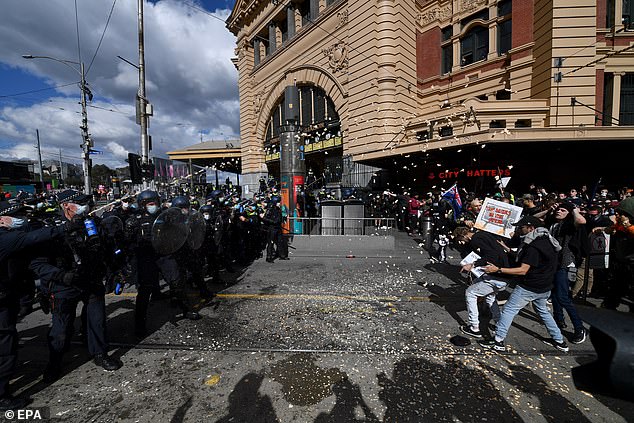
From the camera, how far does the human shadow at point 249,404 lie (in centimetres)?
265

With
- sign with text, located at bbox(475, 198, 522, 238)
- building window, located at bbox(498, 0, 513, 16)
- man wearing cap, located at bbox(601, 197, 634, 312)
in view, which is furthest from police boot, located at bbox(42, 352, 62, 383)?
building window, located at bbox(498, 0, 513, 16)

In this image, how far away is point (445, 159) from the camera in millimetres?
13875

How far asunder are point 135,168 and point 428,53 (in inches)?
795

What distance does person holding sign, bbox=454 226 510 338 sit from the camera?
390 cm

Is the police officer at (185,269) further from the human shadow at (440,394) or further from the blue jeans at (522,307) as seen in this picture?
the blue jeans at (522,307)

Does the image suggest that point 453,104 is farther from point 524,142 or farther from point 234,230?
point 234,230

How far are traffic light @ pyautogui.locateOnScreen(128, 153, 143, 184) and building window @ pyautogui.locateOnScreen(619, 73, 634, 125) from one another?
2334 centimetres

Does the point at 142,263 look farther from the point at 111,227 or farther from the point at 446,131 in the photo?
the point at 446,131

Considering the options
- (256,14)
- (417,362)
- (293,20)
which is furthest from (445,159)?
(256,14)

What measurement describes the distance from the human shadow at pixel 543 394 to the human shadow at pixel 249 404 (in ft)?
8.75

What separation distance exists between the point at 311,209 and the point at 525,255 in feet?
36.4

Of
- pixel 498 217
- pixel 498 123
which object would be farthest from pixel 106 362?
pixel 498 123

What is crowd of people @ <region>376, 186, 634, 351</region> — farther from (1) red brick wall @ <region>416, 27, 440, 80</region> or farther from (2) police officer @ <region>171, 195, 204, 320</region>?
(1) red brick wall @ <region>416, 27, 440, 80</region>

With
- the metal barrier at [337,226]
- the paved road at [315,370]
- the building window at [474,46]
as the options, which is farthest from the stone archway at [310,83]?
the paved road at [315,370]
